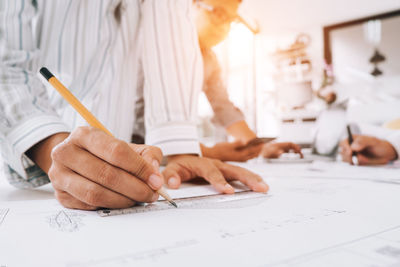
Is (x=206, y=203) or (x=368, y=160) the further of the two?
(x=368, y=160)

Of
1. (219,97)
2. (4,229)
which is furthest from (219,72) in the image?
(4,229)

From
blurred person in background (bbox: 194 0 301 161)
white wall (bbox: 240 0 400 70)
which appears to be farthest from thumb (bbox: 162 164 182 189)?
white wall (bbox: 240 0 400 70)

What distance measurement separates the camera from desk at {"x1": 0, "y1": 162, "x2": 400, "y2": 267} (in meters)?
0.18

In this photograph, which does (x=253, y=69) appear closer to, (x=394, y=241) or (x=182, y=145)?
(x=182, y=145)

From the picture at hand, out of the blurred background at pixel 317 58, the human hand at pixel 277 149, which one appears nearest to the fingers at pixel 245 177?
the human hand at pixel 277 149

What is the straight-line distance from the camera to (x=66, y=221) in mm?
270

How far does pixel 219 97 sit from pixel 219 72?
4.7 inches

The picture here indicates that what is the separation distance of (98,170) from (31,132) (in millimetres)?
171

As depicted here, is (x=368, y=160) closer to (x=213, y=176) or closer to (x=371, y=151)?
(x=371, y=151)

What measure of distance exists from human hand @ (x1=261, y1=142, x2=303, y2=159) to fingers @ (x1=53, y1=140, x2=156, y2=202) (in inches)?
31.2

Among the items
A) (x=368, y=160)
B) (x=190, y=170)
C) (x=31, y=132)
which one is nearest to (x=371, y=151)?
(x=368, y=160)

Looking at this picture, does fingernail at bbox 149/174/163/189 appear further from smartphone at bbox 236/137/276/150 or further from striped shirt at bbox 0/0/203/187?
smartphone at bbox 236/137/276/150

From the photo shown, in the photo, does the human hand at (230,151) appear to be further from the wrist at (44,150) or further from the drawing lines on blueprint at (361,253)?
the drawing lines on blueprint at (361,253)

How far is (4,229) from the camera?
244mm
